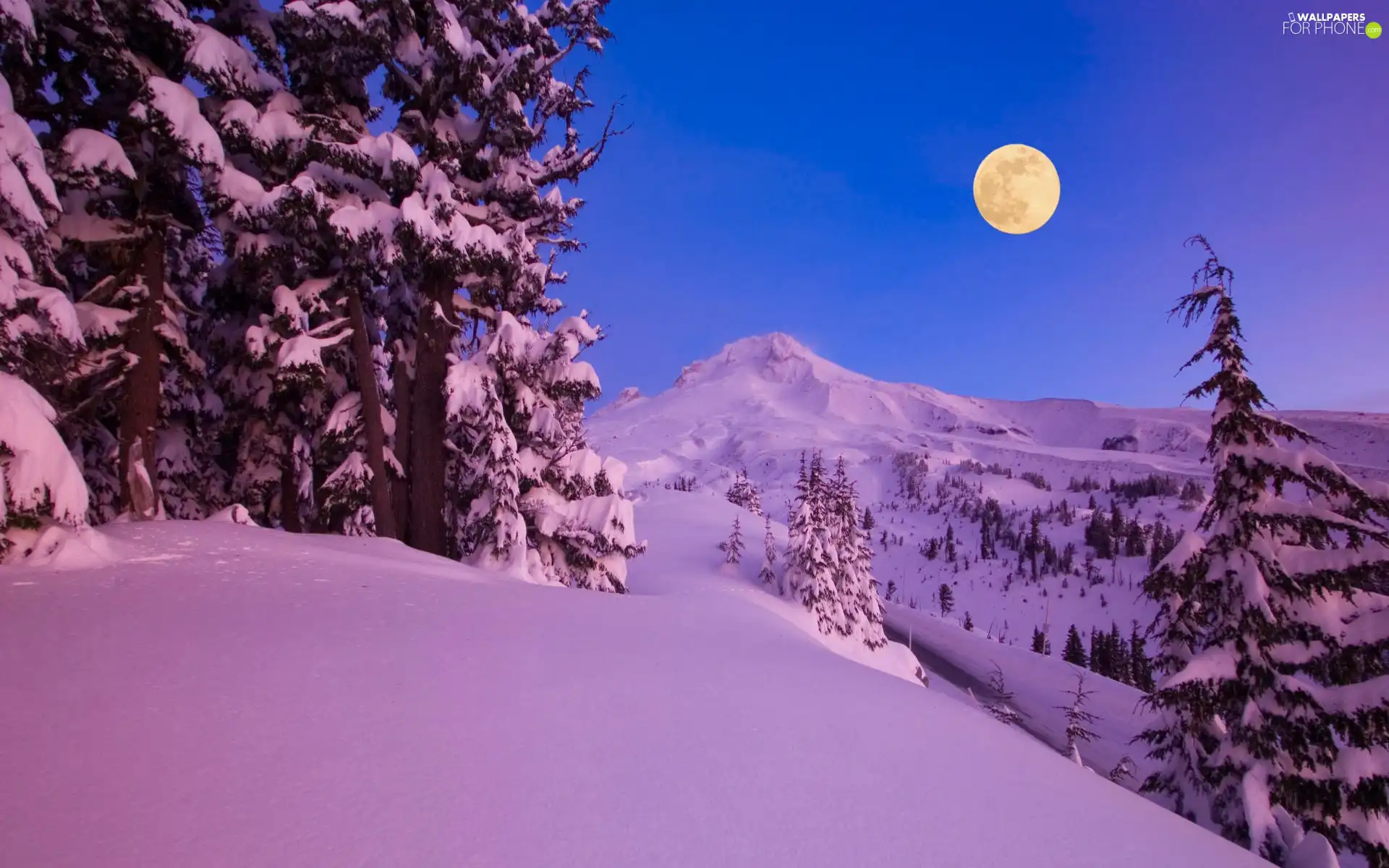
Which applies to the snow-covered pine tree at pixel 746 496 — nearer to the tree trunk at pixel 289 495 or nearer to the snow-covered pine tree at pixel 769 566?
the snow-covered pine tree at pixel 769 566

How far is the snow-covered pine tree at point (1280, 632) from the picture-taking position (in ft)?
29.2

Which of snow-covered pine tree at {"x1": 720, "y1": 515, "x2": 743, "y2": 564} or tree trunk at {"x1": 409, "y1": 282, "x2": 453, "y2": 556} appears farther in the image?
snow-covered pine tree at {"x1": 720, "y1": 515, "x2": 743, "y2": 564}

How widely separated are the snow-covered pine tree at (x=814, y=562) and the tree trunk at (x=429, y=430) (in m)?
27.9

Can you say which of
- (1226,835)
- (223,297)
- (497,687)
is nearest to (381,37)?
(223,297)

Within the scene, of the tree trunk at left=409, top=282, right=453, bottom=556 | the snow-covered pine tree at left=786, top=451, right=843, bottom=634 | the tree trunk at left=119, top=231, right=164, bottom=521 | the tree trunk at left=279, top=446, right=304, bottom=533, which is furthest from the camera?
the snow-covered pine tree at left=786, top=451, right=843, bottom=634

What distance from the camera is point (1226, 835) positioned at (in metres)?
9.88

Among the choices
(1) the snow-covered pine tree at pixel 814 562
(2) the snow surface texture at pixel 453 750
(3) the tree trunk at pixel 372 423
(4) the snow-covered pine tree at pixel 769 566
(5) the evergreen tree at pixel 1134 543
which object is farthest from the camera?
(5) the evergreen tree at pixel 1134 543

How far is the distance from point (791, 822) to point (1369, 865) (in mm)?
11242

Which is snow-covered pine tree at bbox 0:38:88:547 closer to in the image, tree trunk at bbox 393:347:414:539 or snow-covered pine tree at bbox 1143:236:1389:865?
tree trunk at bbox 393:347:414:539

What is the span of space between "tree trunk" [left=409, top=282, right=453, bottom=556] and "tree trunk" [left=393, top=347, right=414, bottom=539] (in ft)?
0.45

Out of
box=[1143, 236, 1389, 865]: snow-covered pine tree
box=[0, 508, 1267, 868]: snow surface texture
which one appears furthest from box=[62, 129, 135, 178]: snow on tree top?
box=[1143, 236, 1389, 865]: snow-covered pine tree

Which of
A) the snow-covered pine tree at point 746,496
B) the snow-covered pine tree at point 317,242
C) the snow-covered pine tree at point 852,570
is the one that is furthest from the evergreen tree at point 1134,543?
the snow-covered pine tree at point 317,242

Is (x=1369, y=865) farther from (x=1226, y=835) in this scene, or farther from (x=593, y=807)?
(x=593, y=807)

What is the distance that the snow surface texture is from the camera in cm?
306
